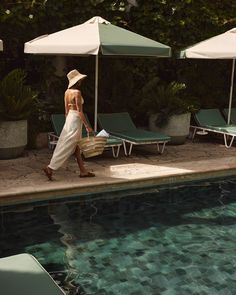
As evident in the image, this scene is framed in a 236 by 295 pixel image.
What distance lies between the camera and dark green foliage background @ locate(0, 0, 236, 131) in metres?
11.7

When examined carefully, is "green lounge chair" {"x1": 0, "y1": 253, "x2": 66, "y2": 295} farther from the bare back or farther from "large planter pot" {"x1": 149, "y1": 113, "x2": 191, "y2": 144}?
"large planter pot" {"x1": 149, "y1": 113, "x2": 191, "y2": 144}

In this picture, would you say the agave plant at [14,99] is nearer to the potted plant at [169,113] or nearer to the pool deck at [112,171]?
the pool deck at [112,171]

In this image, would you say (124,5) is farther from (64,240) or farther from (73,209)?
(64,240)

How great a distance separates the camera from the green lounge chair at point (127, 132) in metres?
10.3

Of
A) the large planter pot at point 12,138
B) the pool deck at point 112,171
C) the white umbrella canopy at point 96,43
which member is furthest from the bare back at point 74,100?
the large planter pot at point 12,138

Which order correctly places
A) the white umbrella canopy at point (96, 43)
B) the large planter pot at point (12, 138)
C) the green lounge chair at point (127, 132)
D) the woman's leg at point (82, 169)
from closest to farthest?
the woman's leg at point (82, 169), the white umbrella canopy at point (96, 43), the large planter pot at point (12, 138), the green lounge chair at point (127, 132)

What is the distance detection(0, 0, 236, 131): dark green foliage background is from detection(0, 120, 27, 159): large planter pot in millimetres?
1786

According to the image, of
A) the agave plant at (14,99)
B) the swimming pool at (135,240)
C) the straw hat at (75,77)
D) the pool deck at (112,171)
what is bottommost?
the swimming pool at (135,240)

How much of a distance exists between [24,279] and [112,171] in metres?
5.30

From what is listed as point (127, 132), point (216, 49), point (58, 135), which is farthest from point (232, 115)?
point (58, 135)

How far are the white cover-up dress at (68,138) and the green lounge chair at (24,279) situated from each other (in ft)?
13.7

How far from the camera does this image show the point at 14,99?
9.82 meters

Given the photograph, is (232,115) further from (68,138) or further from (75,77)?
(68,138)

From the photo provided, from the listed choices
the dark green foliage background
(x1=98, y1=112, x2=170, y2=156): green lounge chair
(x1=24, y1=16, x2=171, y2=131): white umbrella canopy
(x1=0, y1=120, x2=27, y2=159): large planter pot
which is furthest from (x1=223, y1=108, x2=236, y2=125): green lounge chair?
(x1=0, y1=120, x2=27, y2=159): large planter pot
